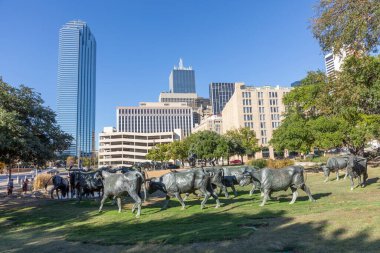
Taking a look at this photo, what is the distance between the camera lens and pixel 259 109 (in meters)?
125

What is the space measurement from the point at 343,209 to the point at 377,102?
23.3 feet

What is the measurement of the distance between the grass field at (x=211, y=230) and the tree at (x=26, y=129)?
199 inches

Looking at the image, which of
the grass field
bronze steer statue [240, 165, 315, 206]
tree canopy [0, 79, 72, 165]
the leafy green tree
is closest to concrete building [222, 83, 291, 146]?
the leafy green tree

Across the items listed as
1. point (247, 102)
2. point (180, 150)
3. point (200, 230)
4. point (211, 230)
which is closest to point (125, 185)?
point (200, 230)

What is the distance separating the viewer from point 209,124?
541ft

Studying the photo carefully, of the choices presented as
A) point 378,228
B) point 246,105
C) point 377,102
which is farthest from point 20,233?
point 246,105

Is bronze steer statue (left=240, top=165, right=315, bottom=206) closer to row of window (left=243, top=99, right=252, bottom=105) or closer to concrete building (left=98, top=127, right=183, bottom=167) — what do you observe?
row of window (left=243, top=99, right=252, bottom=105)

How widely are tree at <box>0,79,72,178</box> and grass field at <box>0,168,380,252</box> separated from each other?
5.04 meters

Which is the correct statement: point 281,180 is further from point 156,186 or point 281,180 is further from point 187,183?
point 156,186

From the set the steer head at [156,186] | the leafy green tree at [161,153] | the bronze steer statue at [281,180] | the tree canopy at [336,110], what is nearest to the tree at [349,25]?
the tree canopy at [336,110]

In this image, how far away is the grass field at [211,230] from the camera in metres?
7.81

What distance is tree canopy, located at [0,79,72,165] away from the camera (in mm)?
17531

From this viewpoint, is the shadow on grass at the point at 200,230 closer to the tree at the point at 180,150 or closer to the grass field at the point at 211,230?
the grass field at the point at 211,230

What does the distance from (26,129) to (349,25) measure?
729 inches
